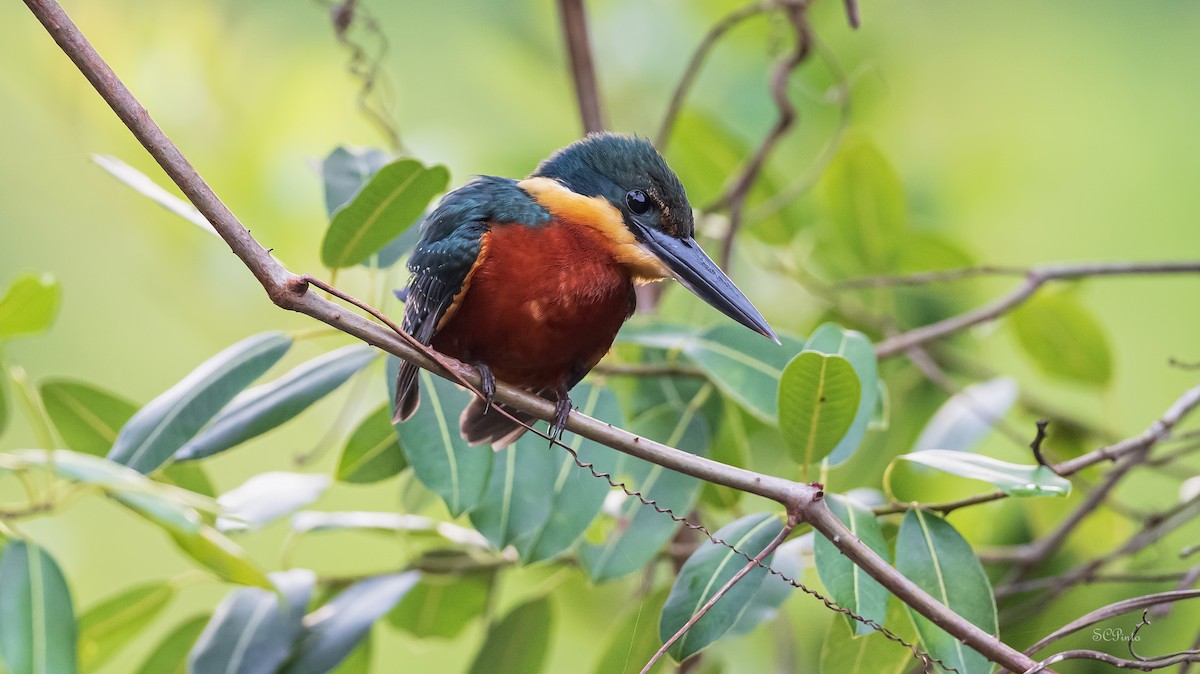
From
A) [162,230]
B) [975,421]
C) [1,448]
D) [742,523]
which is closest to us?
[742,523]

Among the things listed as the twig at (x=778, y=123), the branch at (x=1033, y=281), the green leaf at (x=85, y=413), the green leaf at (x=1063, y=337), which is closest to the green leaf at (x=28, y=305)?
the green leaf at (x=85, y=413)

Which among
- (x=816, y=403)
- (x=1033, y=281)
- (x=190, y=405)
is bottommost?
(x=190, y=405)

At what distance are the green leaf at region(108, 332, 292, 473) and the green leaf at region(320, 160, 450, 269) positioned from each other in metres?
0.14

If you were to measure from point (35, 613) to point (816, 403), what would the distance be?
0.82 m

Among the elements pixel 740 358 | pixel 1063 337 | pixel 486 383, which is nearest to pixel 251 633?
pixel 486 383

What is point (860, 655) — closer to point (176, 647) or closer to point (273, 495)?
point (273, 495)

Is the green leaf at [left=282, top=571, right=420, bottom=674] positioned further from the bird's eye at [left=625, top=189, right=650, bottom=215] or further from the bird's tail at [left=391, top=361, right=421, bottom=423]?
the bird's eye at [left=625, top=189, right=650, bottom=215]

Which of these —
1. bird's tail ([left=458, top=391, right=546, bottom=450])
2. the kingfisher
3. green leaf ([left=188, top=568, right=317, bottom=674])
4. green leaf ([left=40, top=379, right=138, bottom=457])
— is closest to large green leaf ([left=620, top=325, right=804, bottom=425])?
the kingfisher

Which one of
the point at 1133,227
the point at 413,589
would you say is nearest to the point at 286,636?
the point at 413,589

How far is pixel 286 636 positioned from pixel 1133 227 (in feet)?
8.53

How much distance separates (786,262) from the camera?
6.52 feet

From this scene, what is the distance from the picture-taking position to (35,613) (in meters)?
1.09

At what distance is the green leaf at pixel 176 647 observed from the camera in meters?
1.51

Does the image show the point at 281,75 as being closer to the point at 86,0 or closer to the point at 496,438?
the point at 86,0
